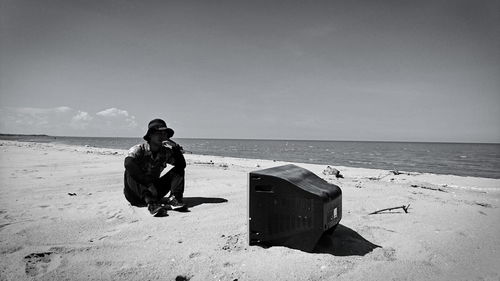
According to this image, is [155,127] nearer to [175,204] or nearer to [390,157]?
[175,204]

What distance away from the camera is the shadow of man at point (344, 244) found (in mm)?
2877

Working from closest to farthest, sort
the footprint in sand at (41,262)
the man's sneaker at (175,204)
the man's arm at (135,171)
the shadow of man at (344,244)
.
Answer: the footprint in sand at (41,262), the shadow of man at (344,244), the man's arm at (135,171), the man's sneaker at (175,204)

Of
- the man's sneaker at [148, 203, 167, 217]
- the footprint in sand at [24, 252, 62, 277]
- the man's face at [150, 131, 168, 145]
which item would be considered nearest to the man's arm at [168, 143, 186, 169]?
the man's face at [150, 131, 168, 145]

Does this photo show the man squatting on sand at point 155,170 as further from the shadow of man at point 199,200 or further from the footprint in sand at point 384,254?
the footprint in sand at point 384,254

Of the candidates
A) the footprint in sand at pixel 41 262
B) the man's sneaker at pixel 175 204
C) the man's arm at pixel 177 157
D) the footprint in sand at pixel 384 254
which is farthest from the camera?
the man's arm at pixel 177 157

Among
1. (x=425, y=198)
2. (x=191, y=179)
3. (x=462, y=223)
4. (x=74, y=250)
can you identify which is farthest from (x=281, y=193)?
(x=191, y=179)

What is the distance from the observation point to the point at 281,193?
2.75 meters

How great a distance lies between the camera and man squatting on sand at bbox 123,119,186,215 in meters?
4.57

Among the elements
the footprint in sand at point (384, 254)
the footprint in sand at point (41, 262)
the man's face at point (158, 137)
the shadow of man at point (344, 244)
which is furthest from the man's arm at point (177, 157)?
the footprint in sand at point (384, 254)

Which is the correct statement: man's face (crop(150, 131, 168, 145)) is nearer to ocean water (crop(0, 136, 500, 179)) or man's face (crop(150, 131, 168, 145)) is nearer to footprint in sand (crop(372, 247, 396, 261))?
footprint in sand (crop(372, 247, 396, 261))

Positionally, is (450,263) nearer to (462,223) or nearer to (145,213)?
(462,223)

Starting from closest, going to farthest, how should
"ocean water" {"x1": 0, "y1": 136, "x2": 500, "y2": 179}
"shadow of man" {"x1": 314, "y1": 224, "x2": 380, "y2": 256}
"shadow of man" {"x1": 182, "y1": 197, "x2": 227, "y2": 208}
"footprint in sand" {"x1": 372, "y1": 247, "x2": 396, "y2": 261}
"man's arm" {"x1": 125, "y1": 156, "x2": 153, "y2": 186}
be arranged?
1. "footprint in sand" {"x1": 372, "y1": 247, "x2": 396, "y2": 261}
2. "shadow of man" {"x1": 314, "y1": 224, "x2": 380, "y2": 256}
3. "man's arm" {"x1": 125, "y1": 156, "x2": 153, "y2": 186}
4. "shadow of man" {"x1": 182, "y1": 197, "x2": 227, "y2": 208}
5. "ocean water" {"x1": 0, "y1": 136, "x2": 500, "y2": 179}

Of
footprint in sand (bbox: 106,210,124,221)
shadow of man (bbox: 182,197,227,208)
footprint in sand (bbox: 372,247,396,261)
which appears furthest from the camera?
shadow of man (bbox: 182,197,227,208)

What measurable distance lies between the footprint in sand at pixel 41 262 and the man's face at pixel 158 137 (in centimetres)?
222
